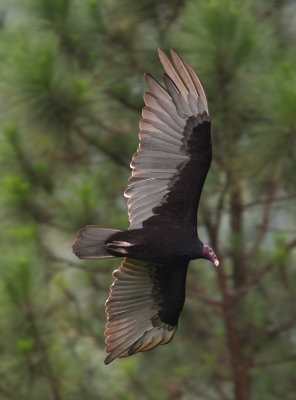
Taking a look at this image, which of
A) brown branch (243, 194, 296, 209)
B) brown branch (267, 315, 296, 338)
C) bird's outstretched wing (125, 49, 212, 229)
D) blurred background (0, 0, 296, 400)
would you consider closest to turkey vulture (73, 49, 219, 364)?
bird's outstretched wing (125, 49, 212, 229)

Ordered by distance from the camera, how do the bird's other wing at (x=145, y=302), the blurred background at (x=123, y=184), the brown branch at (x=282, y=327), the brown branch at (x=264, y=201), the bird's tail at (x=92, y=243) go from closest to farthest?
the bird's tail at (x=92, y=243) < the bird's other wing at (x=145, y=302) < the blurred background at (x=123, y=184) < the brown branch at (x=264, y=201) < the brown branch at (x=282, y=327)

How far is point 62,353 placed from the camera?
333cm

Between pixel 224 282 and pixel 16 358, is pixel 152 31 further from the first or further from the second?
pixel 16 358

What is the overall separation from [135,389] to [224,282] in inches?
29.9

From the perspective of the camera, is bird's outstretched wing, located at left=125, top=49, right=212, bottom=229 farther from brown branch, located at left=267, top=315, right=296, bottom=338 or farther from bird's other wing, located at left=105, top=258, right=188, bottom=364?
brown branch, located at left=267, top=315, right=296, bottom=338

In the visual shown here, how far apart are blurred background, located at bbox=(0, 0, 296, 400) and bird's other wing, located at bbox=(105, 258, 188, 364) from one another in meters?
0.37

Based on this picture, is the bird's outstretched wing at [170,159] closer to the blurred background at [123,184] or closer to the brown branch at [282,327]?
the blurred background at [123,184]

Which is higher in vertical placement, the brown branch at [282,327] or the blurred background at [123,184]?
the blurred background at [123,184]

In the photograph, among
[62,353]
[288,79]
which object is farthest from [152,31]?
[62,353]

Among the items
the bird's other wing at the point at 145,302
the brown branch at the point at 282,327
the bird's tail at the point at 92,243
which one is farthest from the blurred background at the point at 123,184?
the bird's tail at the point at 92,243

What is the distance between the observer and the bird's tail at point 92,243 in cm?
258

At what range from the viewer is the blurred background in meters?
3.30

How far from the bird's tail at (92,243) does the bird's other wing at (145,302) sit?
0.85 feet

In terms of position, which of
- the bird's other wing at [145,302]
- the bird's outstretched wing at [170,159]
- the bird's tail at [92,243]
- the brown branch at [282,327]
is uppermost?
the bird's outstretched wing at [170,159]
